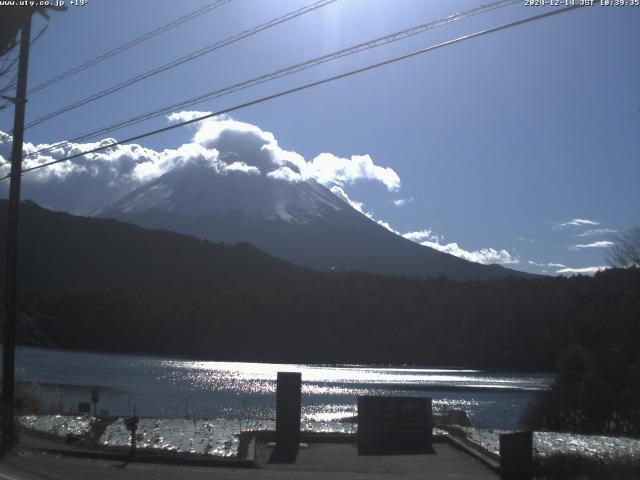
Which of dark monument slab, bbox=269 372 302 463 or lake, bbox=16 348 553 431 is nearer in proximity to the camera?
dark monument slab, bbox=269 372 302 463

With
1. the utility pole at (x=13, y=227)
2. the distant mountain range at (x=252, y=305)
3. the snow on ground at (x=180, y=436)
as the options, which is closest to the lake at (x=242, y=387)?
the snow on ground at (x=180, y=436)

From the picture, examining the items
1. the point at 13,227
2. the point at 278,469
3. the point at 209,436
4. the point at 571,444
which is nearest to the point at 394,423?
the point at 571,444

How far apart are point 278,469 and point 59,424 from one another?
7.23 m

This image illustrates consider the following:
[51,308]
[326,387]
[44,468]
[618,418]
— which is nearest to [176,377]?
[326,387]

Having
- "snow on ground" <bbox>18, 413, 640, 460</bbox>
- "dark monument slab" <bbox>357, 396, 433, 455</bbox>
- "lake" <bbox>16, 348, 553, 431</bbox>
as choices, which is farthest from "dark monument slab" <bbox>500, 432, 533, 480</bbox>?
"lake" <bbox>16, 348, 553, 431</bbox>

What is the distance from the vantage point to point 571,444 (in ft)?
55.7

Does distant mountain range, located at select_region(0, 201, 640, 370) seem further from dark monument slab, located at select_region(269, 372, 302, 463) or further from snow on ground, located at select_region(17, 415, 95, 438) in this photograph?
snow on ground, located at select_region(17, 415, 95, 438)

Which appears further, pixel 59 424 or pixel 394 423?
pixel 59 424

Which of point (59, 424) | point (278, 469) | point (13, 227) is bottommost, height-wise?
point (278, 469)

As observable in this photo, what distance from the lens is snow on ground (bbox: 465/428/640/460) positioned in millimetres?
14781

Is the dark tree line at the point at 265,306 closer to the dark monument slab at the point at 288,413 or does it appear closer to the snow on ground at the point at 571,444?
the snow on ground at the point at 571,444

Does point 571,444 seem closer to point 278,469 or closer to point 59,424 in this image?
point 278,469

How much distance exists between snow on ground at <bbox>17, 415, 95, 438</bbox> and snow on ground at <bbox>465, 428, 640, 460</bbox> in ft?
29.1

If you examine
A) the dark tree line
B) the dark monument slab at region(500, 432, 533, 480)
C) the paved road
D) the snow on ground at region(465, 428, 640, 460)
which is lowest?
the paved road
